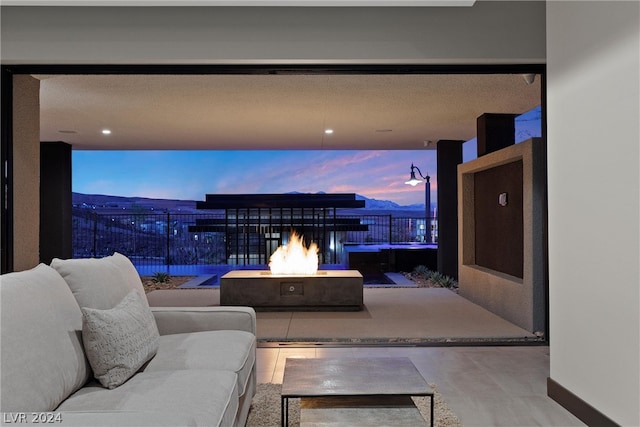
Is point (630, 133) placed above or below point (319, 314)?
above

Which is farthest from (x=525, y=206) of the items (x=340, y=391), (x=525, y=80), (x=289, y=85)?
(x=340, y=391)

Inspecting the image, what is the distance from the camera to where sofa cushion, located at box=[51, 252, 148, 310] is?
2.22 metres

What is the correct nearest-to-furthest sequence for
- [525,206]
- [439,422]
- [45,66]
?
[439,422]
[45,66]
[525,206]

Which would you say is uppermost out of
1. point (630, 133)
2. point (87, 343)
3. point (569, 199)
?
point (630, 133)

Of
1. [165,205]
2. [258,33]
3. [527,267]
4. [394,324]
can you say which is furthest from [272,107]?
[165,205]

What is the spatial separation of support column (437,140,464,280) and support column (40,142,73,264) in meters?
5.70

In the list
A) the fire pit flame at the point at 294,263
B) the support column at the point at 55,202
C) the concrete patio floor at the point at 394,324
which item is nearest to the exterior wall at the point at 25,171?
the concrete patio floor at the point at 394,324

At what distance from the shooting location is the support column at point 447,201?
27.9 feet

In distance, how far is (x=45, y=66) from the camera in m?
3.92

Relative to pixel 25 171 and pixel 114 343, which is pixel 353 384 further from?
pixel 25 171

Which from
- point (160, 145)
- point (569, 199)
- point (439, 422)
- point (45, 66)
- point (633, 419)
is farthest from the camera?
point (160, 145)

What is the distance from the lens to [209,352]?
2.43 m

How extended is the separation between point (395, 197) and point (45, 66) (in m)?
7.91

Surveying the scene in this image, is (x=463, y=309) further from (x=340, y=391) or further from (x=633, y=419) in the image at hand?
(x=340, y=391)
